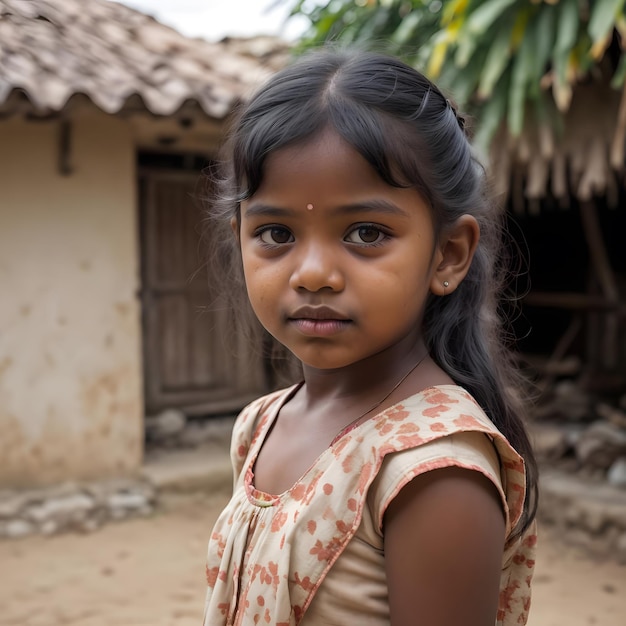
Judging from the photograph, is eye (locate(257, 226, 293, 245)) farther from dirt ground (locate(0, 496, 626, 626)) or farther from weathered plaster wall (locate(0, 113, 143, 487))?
weathered plaster wall (locate(0, 113, 143, 487))

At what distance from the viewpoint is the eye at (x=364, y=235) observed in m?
0.96

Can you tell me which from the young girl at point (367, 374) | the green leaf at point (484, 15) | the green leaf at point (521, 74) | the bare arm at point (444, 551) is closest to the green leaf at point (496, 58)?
the green leaf at point (521, 74)

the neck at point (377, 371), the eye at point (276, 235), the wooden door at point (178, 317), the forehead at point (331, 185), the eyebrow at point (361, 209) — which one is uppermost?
the forehead at point (331, 185)

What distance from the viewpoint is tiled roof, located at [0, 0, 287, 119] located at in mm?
3754

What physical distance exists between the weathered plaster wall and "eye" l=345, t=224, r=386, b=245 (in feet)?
13.0

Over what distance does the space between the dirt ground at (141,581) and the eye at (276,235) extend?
290 centimetres

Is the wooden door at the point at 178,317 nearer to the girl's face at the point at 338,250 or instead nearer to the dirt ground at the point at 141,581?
the dirt ground at the point at 141,581

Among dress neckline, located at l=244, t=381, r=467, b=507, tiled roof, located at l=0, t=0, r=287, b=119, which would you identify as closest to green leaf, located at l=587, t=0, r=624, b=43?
tiled roof, located at l=0, t=0, r=287, b=119

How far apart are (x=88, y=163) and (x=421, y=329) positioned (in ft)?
13.1

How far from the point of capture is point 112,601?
3.67m

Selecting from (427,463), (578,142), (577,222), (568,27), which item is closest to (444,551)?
(427,463)

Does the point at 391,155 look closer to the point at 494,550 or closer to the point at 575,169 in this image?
the point at 494,550

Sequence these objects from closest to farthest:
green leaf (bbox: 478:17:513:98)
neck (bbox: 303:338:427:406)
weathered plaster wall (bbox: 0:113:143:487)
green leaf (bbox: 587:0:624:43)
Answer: neck (bbox: 303:338:427:406), green leaf (bbox: 587:0:624:43), green leaf (bbox: 478:17:513:98), weathered plaster wall (bbox: 0:113:143:487)

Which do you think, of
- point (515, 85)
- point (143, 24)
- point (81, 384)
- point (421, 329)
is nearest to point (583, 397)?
point (515, 85)
